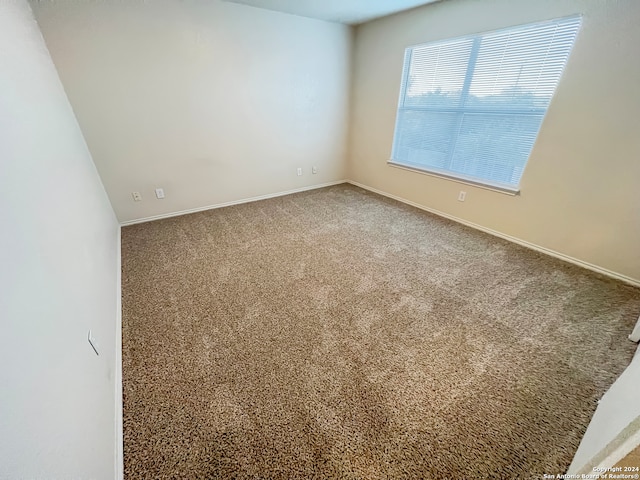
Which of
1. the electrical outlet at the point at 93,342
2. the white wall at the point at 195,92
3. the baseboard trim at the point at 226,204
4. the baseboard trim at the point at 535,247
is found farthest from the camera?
the baseboard trim at the point at 226,204

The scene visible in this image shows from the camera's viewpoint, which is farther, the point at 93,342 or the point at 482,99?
the point at 482,99

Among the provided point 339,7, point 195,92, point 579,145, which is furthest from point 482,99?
point 195,92

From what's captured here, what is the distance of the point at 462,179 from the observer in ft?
9.46

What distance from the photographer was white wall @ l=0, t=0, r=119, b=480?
2.01ft

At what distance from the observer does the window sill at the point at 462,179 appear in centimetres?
255

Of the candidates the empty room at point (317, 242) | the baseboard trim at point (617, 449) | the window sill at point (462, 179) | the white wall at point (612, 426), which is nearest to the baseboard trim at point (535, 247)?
the empty room at point (317, 242)

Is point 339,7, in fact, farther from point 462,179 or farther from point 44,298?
point 44,298

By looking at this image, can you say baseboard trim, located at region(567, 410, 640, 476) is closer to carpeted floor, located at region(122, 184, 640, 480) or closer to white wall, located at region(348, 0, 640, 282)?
carpeted floor, located at region(122, 184, 640, 480)

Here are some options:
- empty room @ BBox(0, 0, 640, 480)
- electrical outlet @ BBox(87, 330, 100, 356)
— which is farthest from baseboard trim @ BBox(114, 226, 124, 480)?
electrical outlet @ BBox(87, 330, 100, 356)

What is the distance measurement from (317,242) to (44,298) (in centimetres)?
201

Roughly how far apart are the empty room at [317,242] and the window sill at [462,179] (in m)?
0.03

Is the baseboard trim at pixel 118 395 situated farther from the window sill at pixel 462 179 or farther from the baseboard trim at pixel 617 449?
the window sill at pixel 462 179

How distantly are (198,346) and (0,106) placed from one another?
4.54 feet

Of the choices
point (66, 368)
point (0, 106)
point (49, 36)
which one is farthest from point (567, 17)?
point (49, 36)
